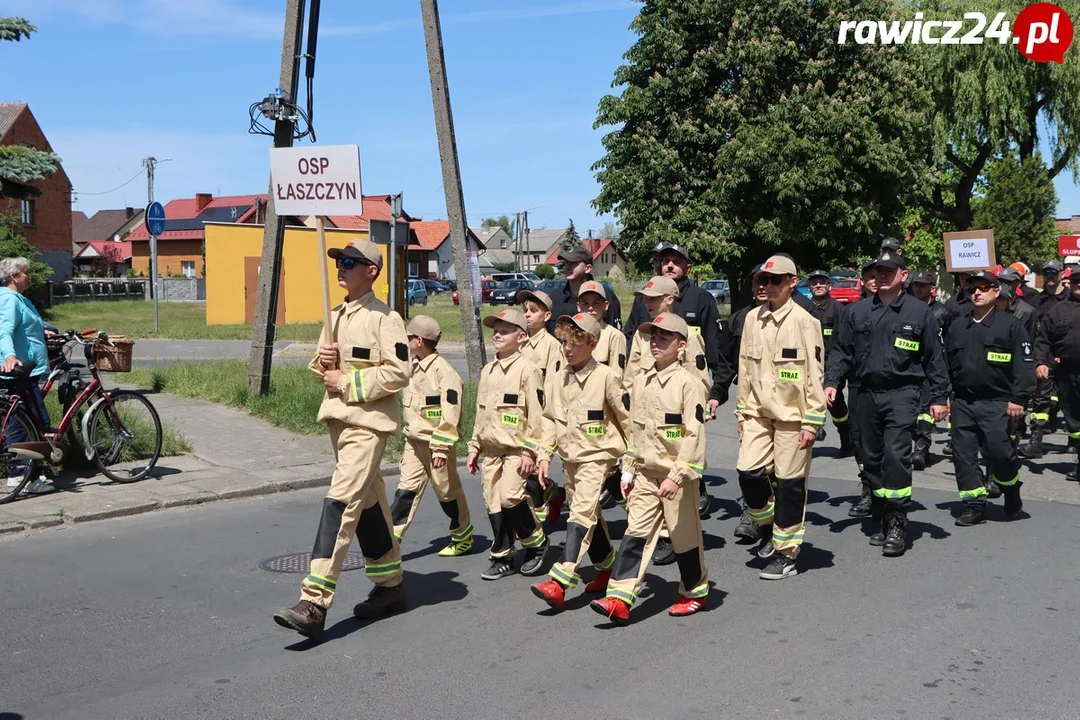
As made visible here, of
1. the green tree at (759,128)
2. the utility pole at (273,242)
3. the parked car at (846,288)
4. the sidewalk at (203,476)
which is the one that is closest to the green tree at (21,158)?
the utility pole at (273,242)

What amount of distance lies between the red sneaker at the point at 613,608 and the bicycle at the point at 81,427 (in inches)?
211

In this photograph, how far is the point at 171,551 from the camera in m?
7.67

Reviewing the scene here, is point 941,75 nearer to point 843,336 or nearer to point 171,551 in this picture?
point 843,336

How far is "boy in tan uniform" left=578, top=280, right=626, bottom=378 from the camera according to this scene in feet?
25.8

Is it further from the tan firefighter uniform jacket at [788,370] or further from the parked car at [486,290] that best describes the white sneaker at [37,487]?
the parked car at [486,290]

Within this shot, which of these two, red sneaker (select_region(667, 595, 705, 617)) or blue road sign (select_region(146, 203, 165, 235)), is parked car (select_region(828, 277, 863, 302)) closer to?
blue road sign (select_region(146, 203, 165, 235))

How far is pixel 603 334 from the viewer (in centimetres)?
804

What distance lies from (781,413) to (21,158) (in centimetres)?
885

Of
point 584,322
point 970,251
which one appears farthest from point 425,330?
point 970,251

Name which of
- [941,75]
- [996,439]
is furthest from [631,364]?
[941,75]

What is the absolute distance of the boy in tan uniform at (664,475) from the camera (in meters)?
5.93

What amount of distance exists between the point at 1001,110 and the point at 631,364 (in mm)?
30941

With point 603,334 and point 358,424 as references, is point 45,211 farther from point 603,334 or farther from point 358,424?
point 358,424

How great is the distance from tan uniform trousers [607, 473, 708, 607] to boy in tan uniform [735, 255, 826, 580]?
0.97 m
